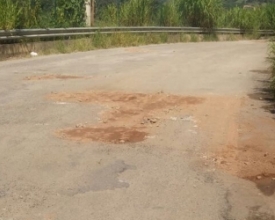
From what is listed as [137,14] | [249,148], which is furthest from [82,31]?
[249,148]

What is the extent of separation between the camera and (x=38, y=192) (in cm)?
432

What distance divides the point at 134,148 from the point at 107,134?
634 millimetres

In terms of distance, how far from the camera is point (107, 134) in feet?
20.3

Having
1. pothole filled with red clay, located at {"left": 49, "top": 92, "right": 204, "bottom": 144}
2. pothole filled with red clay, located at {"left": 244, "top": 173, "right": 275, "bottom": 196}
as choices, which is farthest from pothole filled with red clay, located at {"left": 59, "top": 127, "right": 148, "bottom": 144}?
pothole filled with red clay, located at {"left": 244, "top": 173, "right": 275, "bottom": 196}

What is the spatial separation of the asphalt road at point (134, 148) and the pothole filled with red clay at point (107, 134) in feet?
0.04

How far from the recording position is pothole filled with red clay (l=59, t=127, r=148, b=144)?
236 inches

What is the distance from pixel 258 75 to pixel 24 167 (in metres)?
8.26

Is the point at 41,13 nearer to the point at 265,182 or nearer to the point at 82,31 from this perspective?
the point at 82,31

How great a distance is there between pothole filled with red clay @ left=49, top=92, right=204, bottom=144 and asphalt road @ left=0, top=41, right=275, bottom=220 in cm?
1

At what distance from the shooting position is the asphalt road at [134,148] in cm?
413

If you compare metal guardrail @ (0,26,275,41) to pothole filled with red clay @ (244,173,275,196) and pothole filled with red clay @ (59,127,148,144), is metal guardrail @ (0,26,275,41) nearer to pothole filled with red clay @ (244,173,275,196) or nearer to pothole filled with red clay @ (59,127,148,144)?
pothole filled with red clay @ (59,127,148,144)

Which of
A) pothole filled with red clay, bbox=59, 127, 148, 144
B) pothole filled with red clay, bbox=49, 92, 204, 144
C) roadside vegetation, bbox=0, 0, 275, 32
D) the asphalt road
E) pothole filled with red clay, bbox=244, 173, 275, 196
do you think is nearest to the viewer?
the asphalt road

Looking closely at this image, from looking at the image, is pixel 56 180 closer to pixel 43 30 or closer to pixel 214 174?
pixel 214 174

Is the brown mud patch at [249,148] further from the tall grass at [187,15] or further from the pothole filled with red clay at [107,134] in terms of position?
the tall grass at [187,15]
